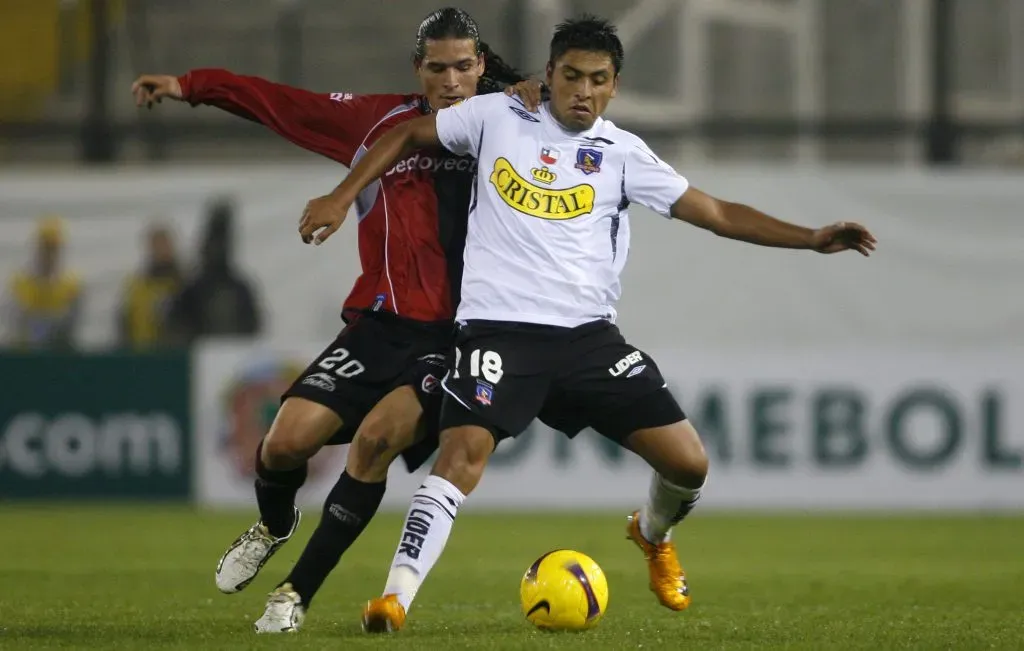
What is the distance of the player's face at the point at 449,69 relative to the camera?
6629 millimetres

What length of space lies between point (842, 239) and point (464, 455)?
1606 millimetres

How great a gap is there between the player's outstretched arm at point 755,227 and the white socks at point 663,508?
1.03 metres

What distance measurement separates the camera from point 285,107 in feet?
22.2

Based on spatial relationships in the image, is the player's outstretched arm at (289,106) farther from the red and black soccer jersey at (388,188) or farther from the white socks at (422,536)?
the white socks at (422,536)

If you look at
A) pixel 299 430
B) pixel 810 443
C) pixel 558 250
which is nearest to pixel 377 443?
pixel 299 430

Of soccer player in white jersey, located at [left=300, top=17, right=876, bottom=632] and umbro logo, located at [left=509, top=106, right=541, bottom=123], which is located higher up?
umbro logo, located at [left=509, top=106, right=541, bottom=123]

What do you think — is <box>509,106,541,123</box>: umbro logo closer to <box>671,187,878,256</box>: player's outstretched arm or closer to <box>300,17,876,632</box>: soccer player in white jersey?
<box>300,17,876,632</box>: soccer player in white jersey

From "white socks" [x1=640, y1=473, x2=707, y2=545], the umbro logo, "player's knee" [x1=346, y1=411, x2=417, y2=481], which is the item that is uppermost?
the umbro logo

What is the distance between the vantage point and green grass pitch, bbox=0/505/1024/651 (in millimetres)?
6059

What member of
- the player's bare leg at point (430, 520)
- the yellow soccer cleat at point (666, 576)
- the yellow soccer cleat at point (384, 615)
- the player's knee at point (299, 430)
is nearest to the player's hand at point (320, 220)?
the player's knee at point (299, 430)

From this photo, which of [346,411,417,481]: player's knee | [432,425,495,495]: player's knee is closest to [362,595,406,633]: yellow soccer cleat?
[432,425,495,495]: player's knee

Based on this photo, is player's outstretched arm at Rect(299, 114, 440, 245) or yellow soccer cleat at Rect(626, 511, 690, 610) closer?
player's outstretched arm at Rect(299, 114, 440, 245)

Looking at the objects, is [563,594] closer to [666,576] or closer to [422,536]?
[422,536]

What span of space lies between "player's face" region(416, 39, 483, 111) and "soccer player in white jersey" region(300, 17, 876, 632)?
28 cm
